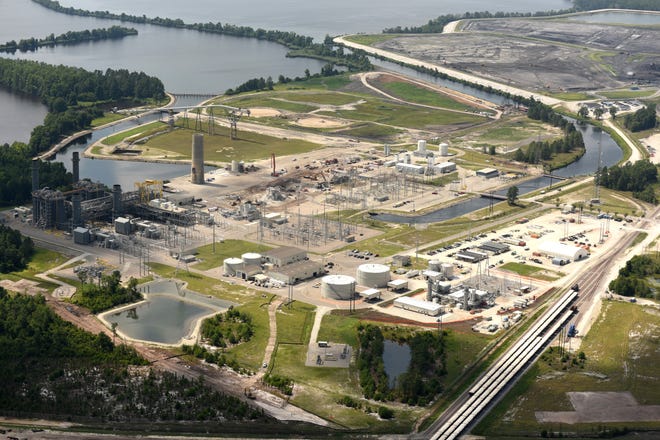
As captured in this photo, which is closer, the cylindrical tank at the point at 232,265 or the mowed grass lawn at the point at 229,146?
the cylindrical tank at the point at 232,265

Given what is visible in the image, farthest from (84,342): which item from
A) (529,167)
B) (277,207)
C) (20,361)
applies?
(529,167)

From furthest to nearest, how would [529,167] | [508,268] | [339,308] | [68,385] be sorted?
[529,167] < [508,268] < [339,308] < [68,385]

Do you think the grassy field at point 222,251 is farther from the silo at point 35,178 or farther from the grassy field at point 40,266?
the silo at point 35,178

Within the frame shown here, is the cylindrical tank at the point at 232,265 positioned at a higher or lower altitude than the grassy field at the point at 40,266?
higher

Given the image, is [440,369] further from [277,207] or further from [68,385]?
[277,207]

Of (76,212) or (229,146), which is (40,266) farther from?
(229,146)

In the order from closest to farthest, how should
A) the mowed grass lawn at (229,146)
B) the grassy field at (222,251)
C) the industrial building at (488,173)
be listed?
the grassy field at (222,251)
the industrial building at (488,173)
the mowed grass lawn at (229,146)

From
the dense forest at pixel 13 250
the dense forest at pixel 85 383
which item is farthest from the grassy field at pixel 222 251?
the dense forest at pixel 85 383
